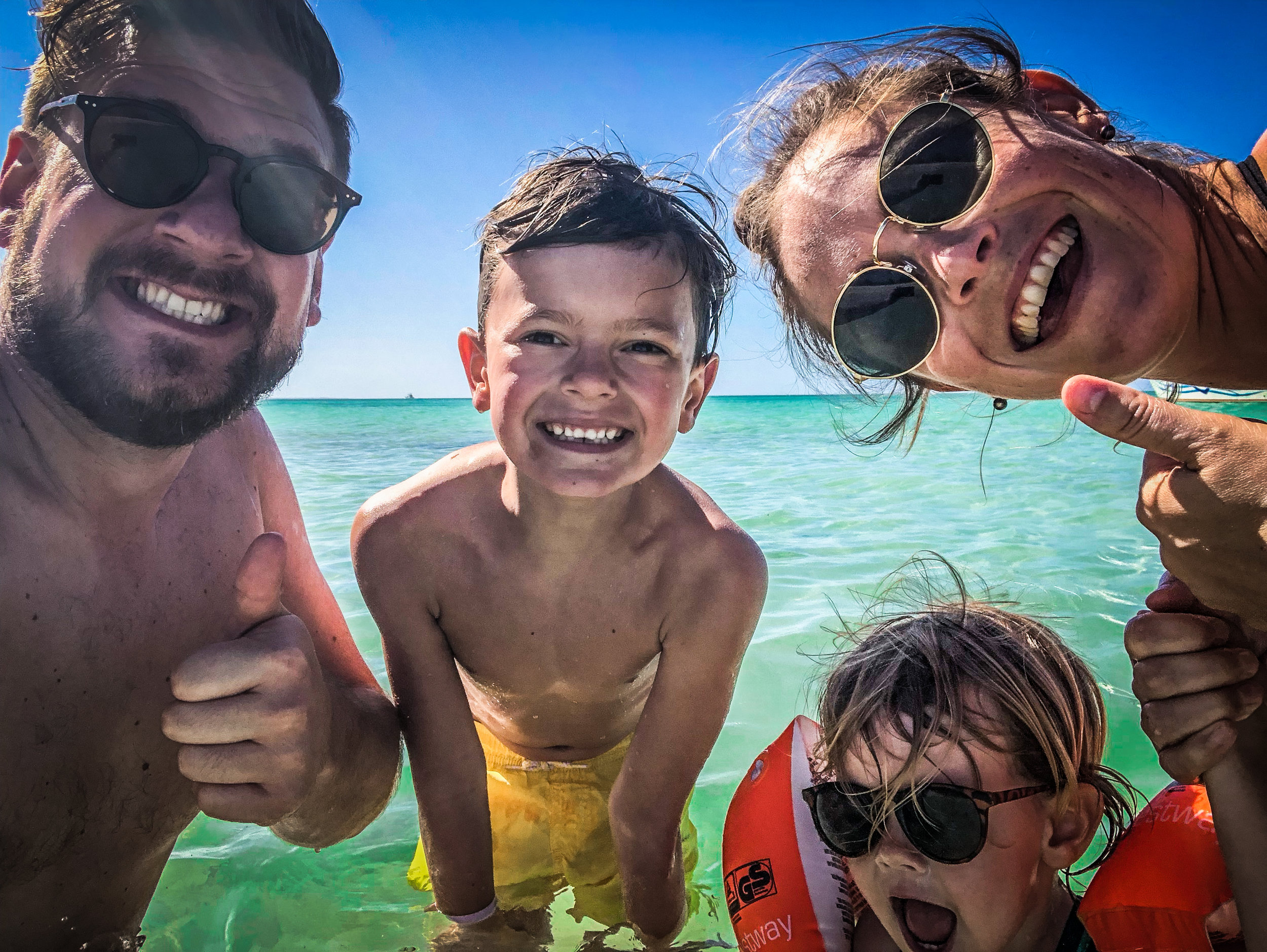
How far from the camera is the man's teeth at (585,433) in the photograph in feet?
8.09

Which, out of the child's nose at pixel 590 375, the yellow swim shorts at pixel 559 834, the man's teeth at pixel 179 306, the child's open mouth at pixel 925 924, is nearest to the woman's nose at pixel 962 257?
the child's nose at pixel 590 375

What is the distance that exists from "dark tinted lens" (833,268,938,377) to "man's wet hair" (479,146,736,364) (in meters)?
0.59

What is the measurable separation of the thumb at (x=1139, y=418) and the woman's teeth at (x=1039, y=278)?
0.75m

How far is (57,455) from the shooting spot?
1.98 meters

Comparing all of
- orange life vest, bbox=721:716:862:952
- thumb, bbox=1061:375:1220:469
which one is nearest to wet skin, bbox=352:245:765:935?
orange life vest, bbox=721:716:862:952

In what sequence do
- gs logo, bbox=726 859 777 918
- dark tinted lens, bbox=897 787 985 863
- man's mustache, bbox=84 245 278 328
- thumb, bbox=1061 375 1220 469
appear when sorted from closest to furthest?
thumb, bbox=1061 375 1220 469, dark tinted lens, bbox=897 787 985 863, man's mustache, bbox=84 245 278 328, gs logo, bbox=726 859 777 918

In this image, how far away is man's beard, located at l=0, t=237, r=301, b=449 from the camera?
6.31 ft

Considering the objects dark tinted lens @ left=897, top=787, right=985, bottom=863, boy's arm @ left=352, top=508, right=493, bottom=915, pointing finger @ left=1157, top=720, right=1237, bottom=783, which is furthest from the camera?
boy's arm @ left=352, top=508, right=493, bottom=915

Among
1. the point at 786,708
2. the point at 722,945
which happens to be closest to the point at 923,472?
the point at 786,708

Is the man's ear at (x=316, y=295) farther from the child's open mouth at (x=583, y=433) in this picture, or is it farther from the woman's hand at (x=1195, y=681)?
the woman's hand at (x=1195, y=681)

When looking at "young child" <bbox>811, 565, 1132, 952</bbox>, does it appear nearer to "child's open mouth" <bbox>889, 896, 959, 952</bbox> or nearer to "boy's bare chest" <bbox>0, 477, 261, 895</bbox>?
"child's open mouth" <bbox>889, 896, 959, 952</bbox>

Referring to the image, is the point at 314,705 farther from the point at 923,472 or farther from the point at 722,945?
the point at 923,472

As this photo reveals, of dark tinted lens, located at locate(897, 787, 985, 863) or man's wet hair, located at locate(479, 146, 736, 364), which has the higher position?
man's wet hair, located at locate(479, 146, 736, 364)

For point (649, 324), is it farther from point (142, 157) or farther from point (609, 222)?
point (142, 157)
